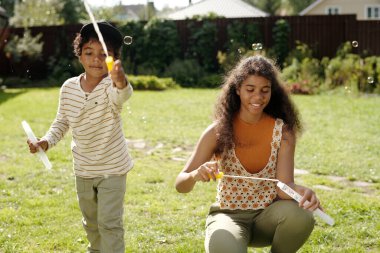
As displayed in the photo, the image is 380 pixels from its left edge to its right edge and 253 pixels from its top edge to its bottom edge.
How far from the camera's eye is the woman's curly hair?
2807 mm

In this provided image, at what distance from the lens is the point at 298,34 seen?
16000mm

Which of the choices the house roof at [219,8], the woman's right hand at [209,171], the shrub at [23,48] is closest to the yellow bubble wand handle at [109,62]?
the woman's right hand at [209,171]

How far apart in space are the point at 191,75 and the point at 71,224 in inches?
469

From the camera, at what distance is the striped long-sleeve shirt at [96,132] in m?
2.92

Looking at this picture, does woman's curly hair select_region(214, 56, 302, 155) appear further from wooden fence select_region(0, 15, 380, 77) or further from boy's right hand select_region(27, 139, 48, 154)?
wooden fence select_region(0, 15, 380, 77)

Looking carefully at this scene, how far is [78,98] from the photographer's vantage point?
9.73ft

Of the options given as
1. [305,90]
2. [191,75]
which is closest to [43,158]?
[305,90]

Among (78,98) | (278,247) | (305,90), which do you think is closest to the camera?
(278,247)

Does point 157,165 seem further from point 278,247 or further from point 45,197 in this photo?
point 278,247

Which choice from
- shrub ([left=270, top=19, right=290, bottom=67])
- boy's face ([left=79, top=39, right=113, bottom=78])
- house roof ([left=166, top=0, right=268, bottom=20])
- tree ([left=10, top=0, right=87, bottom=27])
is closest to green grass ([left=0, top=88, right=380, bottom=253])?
boy's face ([left=79, top=39, right=113, bottom=78])

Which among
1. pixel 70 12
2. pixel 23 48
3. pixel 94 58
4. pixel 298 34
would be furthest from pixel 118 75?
pixel 70 12

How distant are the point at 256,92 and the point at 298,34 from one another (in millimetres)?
13718

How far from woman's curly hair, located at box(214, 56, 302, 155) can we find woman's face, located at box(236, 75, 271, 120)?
2 cm

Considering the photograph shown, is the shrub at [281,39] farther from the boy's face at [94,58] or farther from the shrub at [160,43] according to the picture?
the boy's face at [94,58]
